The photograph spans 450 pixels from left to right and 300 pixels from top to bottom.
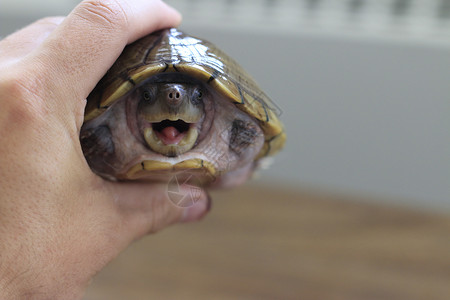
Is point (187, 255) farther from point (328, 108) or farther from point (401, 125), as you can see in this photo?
point (401, 125)

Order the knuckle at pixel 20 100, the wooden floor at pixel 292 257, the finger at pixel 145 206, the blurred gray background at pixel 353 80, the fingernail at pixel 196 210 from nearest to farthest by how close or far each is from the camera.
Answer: the knuckle at pixel 20 100 → the finger at pixel 145 206 → the fingernail at pixel 196 210 → the wooden floor at pixel 292 257 → the blurred gray background at pixel 353 80

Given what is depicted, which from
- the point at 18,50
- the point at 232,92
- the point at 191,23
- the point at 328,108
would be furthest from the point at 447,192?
the point at 18,50

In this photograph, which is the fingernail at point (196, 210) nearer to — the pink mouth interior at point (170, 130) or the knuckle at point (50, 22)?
the pink mouth interior at point (170, 130)

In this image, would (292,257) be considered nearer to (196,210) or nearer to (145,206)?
(196,210)

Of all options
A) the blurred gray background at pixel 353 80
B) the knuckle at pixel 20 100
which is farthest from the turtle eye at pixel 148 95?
the blurred gray background at pixel 353 80

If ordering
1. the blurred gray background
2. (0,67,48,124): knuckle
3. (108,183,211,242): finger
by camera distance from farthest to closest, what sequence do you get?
the blurred gray background
(108,183,211,242): finger
(0,67,48,124): knuckle

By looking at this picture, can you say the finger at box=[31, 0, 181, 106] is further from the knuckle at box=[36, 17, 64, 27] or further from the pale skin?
the knuckle at box=[36, 17, 64, 27]

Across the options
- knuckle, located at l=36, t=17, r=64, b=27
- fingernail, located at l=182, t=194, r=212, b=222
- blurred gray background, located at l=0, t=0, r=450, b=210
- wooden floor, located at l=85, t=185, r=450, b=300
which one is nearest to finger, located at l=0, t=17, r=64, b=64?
knuckle, located at l=36, t=17, r=64, b=27
